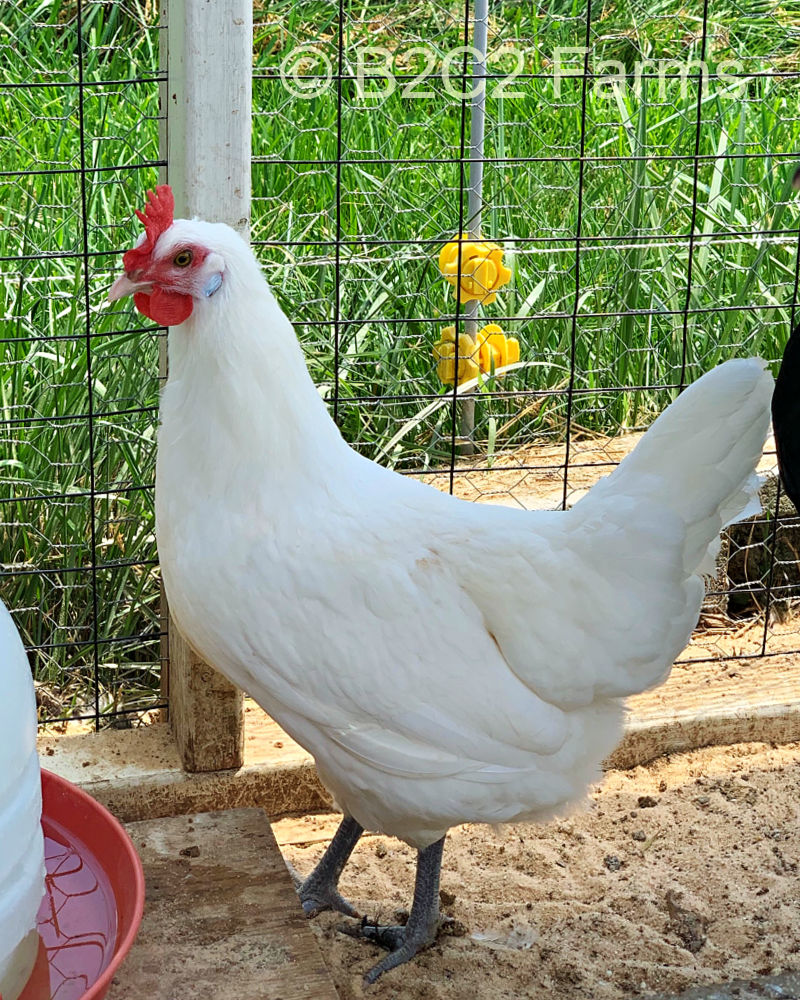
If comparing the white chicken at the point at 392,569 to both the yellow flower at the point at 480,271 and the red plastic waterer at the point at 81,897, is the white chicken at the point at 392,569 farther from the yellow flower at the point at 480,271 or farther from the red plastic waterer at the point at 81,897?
the yellow flower at the point at 480,271

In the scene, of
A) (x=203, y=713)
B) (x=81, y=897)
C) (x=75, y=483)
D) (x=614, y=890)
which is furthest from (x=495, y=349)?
(x=81, y=897)

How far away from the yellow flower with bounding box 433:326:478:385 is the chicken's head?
1.75 m

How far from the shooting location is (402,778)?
2.21 meters

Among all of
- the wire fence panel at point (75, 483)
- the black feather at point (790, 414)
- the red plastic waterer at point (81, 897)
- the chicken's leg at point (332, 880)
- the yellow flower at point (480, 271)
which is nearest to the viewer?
the black feather at point (790, 414)

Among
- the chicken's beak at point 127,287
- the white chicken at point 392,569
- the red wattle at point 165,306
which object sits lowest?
the white chicken at point 392,569

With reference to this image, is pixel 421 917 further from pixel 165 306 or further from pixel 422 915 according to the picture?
pixel 165 306

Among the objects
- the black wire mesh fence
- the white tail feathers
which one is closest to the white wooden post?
the black wire mesh fence

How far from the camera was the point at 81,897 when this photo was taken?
1908 mm

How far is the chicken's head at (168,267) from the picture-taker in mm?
2104

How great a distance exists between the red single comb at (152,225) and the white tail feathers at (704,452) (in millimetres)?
909

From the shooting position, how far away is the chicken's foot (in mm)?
2467

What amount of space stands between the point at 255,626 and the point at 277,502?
0.22m

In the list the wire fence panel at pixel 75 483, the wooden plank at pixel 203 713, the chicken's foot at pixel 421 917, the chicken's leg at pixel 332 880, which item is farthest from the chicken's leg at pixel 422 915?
the wire fence panel at pixel 75 483

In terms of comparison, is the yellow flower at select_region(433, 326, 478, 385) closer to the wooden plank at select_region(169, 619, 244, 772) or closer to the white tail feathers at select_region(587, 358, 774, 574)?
the wooden plank at select_region(169, 619, 244, 772)
